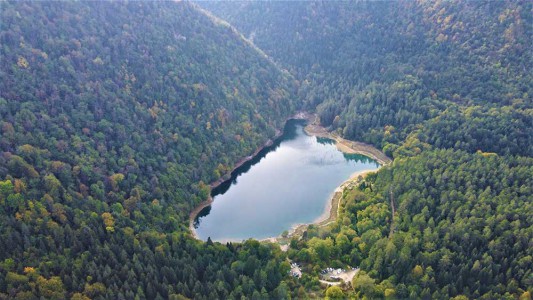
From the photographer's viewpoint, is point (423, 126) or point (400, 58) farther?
point (400, 58)

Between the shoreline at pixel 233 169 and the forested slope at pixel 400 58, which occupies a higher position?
the forested slope at pixel 400 58

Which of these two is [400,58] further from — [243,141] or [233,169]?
[233,169]

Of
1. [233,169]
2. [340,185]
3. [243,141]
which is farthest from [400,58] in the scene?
[233,169]

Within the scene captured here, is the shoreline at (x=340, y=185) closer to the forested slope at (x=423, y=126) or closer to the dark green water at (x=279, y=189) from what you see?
the dark green water at (x=279, y=189)

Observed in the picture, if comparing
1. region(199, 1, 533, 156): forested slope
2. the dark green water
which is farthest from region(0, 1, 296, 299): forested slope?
region(199, 1, 533, 156): forested slope

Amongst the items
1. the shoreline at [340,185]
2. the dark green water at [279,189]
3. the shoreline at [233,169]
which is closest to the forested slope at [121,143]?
the shoreline at [233,169]

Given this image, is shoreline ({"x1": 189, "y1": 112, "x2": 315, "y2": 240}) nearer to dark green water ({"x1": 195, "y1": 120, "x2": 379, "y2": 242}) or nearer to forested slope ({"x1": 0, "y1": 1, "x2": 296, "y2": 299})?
dark green water ({"x1": 195, "y1": 120, "x2": 379, "y2": 242})
